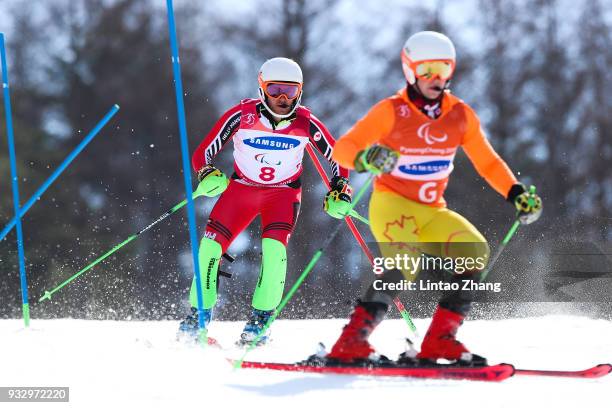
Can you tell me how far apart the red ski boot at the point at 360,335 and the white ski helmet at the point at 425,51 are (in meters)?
1.19

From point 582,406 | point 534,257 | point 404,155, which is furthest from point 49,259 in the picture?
point 582,406

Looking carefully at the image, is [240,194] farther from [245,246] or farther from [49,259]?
[49,259]

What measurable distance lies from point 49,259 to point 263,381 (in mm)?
13192

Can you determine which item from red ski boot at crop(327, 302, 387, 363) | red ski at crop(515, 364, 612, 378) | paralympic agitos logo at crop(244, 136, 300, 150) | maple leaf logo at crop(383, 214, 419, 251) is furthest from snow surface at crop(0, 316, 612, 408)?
paralympic agitos logo at crop(244, 136, 300, 150)

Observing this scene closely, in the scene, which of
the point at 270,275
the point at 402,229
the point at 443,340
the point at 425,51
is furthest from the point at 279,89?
the point at 443,340

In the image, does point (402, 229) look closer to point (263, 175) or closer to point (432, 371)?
point (432, 371)

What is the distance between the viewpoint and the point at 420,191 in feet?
15.6

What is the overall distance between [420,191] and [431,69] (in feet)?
2.07

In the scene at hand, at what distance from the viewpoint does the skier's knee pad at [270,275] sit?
6.10 m

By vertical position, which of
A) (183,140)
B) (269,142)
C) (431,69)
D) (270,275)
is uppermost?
(269,142)

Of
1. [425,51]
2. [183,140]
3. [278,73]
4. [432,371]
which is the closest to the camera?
[432,371]

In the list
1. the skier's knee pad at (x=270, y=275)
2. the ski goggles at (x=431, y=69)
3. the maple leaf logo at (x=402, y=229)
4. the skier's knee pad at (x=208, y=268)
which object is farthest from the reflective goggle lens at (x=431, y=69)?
the skier's knee pad at (x=208, y=268)

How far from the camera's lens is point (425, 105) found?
4.73 meters

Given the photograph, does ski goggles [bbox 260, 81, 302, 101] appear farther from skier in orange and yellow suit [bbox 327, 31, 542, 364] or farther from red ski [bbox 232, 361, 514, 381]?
red ski [bbox 232, 361, 514, 381]
